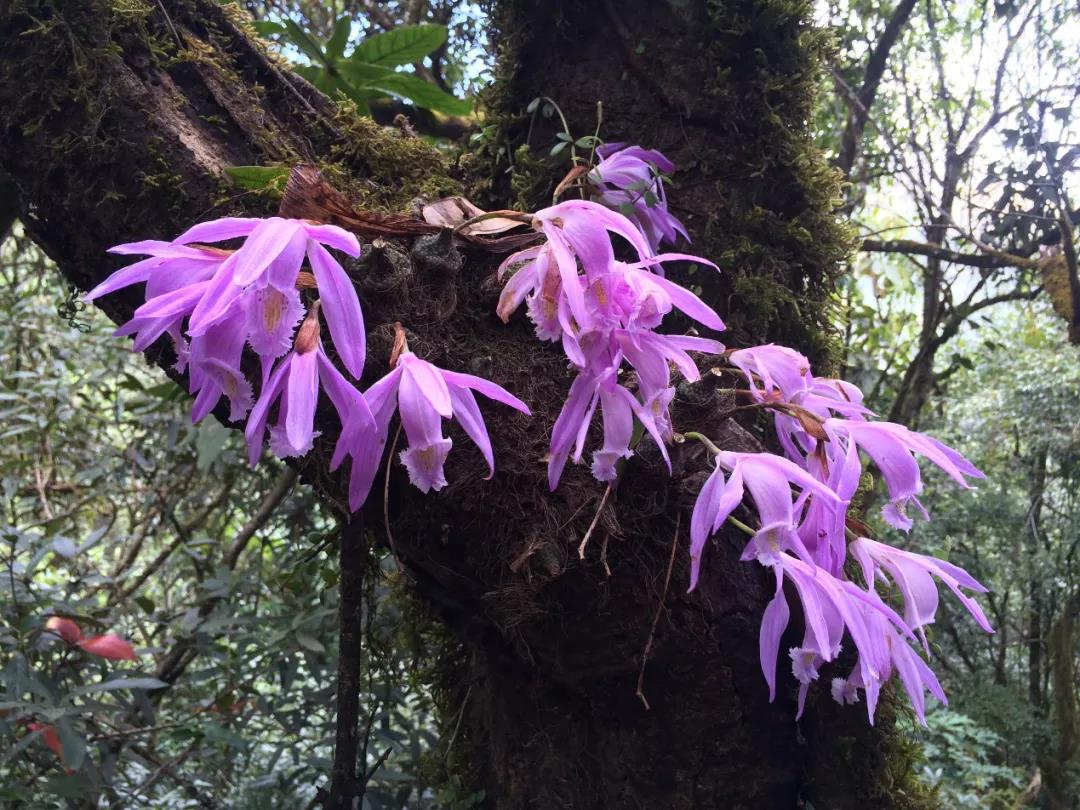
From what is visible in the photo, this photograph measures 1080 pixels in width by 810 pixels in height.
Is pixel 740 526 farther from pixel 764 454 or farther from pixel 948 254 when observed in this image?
pixel 948 254

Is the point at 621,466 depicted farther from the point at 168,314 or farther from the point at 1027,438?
the point at 1027,438

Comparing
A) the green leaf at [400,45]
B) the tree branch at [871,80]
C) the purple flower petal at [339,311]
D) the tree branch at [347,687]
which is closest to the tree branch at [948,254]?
the tree branch at [871,80]

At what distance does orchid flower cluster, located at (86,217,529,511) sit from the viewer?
509 millimetres

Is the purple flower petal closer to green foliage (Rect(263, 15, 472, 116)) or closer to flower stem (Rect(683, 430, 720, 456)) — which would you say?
flower stem (Rect(683, 430, 720, 456))

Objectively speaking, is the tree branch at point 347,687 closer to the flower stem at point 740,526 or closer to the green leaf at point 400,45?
the flower stem at point 740,526

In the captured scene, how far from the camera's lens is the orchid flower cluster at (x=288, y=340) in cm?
51

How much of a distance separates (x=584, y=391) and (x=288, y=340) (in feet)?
0.77

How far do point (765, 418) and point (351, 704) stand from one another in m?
0.62

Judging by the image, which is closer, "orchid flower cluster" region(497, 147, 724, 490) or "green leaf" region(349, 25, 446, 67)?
"orchid flower cluster" region(497, 147, 724, 490)

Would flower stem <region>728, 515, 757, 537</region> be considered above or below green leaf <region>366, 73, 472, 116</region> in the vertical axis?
below

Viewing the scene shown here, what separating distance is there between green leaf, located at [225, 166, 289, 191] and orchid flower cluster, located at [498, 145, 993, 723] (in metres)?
0.24

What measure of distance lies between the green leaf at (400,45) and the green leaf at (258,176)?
21.5 inches

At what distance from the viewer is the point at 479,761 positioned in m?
0.91

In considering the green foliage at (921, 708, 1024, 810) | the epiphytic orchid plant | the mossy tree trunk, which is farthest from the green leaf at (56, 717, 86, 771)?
the green foliage at (921, 708, 1024, 810)
